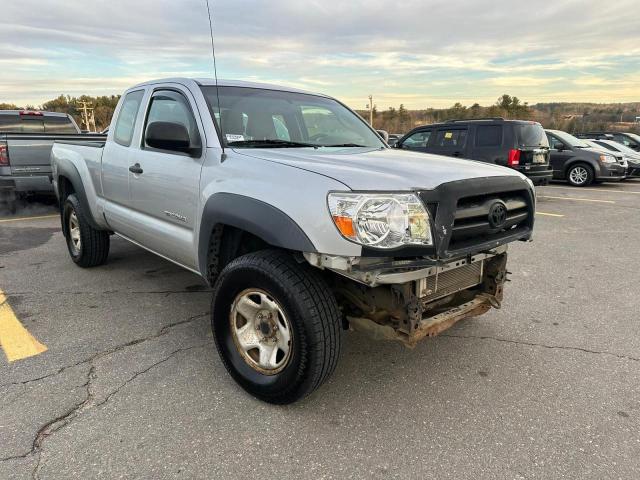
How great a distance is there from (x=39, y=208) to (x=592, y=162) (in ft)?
45.9

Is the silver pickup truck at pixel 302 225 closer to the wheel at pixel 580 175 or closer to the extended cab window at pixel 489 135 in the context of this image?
the extended cab window at pixel 489 135

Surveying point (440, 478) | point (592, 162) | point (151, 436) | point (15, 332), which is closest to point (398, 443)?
point (440, 478)

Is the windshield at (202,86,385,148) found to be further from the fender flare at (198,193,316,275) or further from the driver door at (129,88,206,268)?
the fender flare at (198,193,316,275)

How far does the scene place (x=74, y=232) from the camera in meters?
5.42

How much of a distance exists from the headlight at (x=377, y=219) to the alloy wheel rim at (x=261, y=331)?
0.62 m

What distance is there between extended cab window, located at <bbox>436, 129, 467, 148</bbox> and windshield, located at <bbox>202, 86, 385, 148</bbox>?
685 centimetres

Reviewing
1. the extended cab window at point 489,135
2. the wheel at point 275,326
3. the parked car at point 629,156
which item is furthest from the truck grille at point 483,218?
the parked car at point 629,156

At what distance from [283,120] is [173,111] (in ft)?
2.76

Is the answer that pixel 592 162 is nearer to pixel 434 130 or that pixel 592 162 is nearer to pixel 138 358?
pixel 434 130

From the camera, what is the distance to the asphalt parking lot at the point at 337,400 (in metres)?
2.28

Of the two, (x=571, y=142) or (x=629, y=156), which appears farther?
(x=629, y=156)

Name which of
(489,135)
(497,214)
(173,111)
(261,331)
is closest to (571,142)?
(489,135)

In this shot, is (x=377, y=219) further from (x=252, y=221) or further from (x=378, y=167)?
(x=252, y=221)

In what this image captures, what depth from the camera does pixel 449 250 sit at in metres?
2.48
